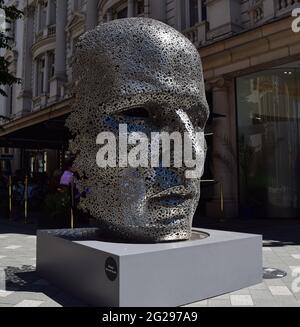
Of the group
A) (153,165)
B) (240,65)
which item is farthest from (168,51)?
(240,65)

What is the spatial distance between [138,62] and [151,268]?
232cm

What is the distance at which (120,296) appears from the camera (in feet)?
12.4

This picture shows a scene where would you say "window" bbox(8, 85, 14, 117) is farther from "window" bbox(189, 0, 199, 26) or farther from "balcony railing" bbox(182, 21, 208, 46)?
"balcony railing" bbox(182, 21, 208, 46)

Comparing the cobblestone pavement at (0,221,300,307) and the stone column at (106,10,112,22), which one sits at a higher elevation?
the stone column at (106,10,112,22)

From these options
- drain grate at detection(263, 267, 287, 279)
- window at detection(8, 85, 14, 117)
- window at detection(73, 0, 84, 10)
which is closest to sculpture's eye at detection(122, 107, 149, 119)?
drain grate at detection(263, 267, 287, 279)

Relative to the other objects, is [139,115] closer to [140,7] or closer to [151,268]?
[151,268]

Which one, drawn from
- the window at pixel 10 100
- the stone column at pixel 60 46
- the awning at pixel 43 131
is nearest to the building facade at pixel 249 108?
the awning at pixel 43 131

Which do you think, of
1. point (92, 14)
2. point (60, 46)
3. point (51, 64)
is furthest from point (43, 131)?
point (51, 64)

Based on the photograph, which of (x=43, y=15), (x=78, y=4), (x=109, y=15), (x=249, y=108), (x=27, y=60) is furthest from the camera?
(x=27, y=60)

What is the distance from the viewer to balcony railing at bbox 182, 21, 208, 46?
1401 centimetres

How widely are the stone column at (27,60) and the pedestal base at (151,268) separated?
76.4ft

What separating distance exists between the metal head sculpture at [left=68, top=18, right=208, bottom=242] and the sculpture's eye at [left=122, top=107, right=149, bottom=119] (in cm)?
1

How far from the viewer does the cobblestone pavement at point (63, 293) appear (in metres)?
4.38

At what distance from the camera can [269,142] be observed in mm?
13141
